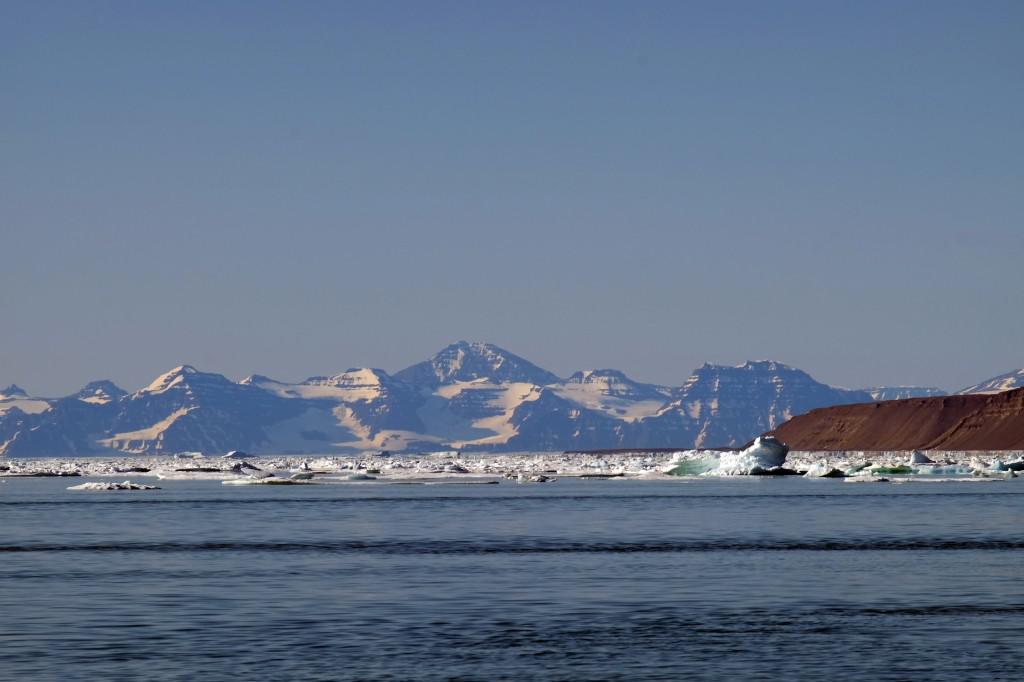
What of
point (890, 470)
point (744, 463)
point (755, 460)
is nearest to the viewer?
point (755, 460)

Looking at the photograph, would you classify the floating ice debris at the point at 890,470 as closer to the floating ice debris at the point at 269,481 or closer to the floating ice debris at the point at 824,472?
the floating ice debris at the point at 824,472

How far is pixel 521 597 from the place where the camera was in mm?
40938

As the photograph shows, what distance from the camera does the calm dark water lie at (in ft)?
97.9

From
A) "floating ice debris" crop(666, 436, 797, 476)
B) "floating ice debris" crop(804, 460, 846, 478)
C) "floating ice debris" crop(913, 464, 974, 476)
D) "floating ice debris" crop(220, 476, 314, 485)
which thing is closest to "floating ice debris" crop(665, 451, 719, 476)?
"floating ice debris" crop(666, 436, 797, 476)

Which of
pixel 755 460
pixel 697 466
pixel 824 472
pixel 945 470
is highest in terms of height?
pixel 755 460

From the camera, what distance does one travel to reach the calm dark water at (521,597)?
29.8 meters

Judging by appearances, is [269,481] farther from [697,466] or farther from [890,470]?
[890,470]

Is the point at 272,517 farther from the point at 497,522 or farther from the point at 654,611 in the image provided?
the point at 654,611

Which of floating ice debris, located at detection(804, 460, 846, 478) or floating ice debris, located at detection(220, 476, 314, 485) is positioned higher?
floating ice debris, located at detection(804, 460, 846, 478)

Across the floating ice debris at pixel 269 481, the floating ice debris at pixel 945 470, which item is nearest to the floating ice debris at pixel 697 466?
the floating ice debris at pixel 945 470

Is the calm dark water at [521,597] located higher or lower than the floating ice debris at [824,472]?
lower

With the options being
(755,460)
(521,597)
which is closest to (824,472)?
(755,460)

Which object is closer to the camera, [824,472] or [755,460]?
[824,472]

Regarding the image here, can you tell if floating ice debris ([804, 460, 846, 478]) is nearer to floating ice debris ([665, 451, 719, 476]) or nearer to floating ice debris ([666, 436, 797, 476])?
floating ice debris ([666, 436, 797, 476])
